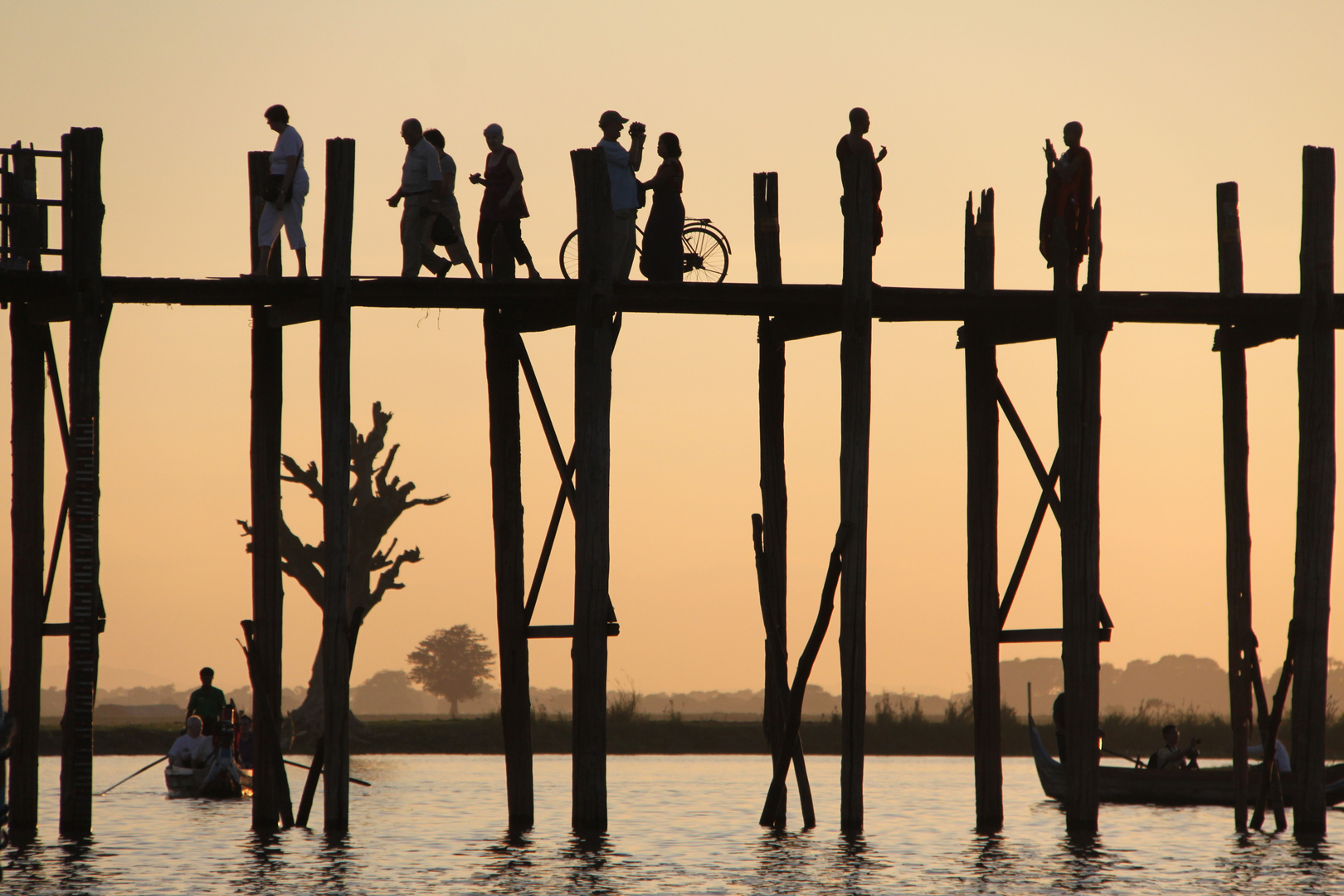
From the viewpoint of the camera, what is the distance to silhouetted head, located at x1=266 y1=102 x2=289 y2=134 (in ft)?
55.2

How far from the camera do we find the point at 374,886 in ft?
49.5

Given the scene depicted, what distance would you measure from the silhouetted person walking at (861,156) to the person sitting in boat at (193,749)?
14.7 meters

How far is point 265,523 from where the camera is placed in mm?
16328

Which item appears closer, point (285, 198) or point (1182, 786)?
point (285, 198)

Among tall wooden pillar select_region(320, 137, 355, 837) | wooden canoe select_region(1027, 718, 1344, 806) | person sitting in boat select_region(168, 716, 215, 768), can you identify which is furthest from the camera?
person sitting in boat select_region(168, 716, 215, 768)

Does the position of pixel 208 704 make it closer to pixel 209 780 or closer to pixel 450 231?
pixel 209 780

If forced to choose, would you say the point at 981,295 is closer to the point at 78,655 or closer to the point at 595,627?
the point at 595,627

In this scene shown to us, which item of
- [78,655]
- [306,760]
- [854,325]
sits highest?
[854,325]

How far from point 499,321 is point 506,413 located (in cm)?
90

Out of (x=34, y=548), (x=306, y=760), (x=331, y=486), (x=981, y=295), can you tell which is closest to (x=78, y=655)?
(x=34, y=548)

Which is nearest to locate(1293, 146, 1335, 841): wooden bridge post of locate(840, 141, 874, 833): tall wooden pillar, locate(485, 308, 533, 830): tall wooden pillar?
locate(840, 141, 874, 833): tall wooden pillar

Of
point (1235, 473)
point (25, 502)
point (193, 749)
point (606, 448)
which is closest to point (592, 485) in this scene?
point (606, 448)

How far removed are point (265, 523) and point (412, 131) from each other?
4.02 m

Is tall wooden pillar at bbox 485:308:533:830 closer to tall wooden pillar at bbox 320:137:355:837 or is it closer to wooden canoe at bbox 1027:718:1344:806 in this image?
tall wooden pillar at bbox 320:137:355:837
